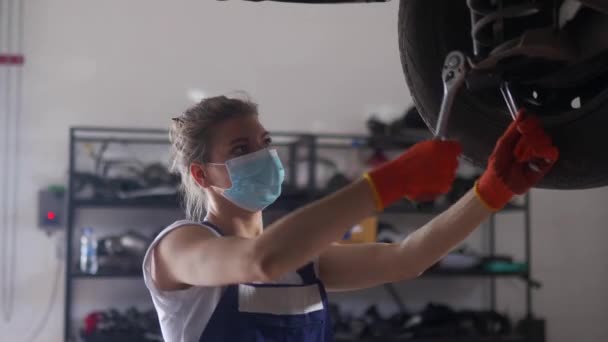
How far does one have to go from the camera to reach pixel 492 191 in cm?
110

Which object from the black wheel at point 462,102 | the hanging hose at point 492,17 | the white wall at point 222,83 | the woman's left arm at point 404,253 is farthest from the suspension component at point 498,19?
the white wall at point 222,83

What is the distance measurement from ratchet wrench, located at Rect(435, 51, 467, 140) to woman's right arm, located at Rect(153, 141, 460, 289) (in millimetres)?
47

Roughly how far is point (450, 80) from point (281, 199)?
2.56m

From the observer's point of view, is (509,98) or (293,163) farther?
(293,163)

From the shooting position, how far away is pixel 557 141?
1.10m

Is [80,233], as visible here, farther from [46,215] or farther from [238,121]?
[238,121]

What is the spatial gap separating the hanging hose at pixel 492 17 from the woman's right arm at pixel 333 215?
0.17 meters

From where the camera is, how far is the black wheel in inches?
43.2

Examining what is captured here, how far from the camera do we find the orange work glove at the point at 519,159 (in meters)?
1.05

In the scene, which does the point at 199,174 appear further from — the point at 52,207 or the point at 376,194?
the point at 52,207

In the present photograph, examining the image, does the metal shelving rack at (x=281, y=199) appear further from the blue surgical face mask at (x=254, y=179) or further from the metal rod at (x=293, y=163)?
the blue surgical face mask at (x=254, y=179)

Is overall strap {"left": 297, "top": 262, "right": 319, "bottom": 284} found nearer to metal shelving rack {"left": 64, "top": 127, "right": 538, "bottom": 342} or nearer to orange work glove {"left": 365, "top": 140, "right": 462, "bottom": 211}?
orange work glove {"left": 365, "top": 140, "right": 462, "bottom": 211}

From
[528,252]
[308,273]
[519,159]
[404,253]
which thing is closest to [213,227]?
[308,273]

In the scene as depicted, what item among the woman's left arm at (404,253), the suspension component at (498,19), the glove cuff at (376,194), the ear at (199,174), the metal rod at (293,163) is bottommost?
the woman's left arm at (404,253)
